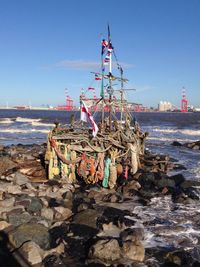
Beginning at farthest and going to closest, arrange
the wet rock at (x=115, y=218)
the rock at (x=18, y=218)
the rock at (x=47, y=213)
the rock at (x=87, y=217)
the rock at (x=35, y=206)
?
the rock at (x=35, y=206), the wet rock at (x=115, y=218), the rock at (x=47, y=213), the rock at (x=87, y=217), the rock at (x=18, y=218)

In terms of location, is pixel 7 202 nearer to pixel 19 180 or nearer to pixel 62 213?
pixel 62 213

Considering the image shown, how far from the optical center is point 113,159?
63.8 feet

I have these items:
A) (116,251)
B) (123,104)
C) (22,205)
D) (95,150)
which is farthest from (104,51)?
(116,251)

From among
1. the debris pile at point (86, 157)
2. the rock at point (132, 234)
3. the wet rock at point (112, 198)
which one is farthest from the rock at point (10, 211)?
the debris pile at point (86, 157)

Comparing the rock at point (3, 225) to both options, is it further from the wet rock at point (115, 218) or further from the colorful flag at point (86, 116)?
the colorful flag at point (86, 116)

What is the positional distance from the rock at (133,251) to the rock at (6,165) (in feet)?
35.7

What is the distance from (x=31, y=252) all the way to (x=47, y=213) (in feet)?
11.0

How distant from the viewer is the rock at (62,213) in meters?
13.9

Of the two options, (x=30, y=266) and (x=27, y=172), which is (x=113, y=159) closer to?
(x=27, y=172)

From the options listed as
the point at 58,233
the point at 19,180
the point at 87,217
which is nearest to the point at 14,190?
the point at 19,180

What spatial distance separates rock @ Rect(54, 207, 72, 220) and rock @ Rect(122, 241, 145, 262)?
3.49 metres

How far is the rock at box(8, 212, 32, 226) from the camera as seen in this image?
12500 millimetres

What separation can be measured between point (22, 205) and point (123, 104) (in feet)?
38.8

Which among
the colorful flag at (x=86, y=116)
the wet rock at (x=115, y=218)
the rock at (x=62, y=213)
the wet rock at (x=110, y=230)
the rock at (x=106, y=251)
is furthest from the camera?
the colorful flag at (x=86, y=116)
